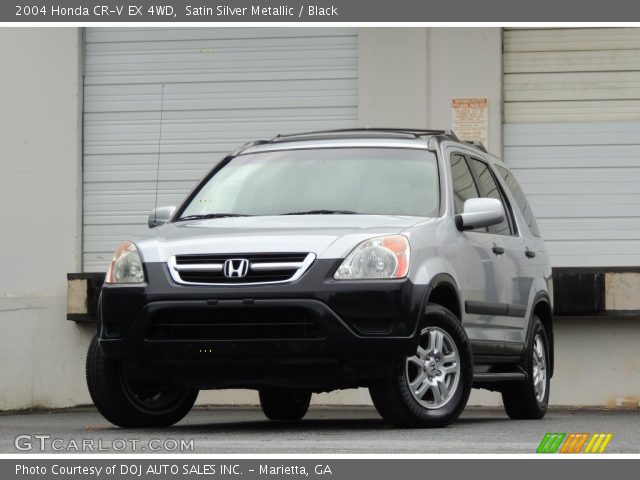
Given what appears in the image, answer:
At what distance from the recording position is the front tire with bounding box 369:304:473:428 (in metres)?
8.85

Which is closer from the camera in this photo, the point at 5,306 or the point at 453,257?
the point at 453,257

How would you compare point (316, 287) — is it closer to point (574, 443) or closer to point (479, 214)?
point (479, 214)

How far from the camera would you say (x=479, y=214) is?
9.69m

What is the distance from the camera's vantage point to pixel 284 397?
11.5 m

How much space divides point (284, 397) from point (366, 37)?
606 centimetres

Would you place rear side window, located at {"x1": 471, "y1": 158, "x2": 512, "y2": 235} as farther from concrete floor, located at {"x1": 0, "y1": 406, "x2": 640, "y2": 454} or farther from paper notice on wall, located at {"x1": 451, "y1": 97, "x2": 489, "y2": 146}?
paper notice on wall, located at {"x1": 451, "y1": 97, "x2": 489, "y2": 146}

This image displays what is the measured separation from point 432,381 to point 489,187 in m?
2.49

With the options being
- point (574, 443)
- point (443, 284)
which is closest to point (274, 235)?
point (443, 284)

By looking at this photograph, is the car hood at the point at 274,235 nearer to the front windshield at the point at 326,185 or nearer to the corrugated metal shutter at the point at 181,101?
the front windshield at the point at 326,185

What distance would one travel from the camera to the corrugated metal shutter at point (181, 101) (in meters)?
16.8

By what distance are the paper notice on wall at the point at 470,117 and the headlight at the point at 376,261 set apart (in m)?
7.61

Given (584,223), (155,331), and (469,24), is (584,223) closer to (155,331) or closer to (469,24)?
(469,24)

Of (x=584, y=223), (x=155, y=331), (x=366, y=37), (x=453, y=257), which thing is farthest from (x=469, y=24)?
(x=155, y=331)
